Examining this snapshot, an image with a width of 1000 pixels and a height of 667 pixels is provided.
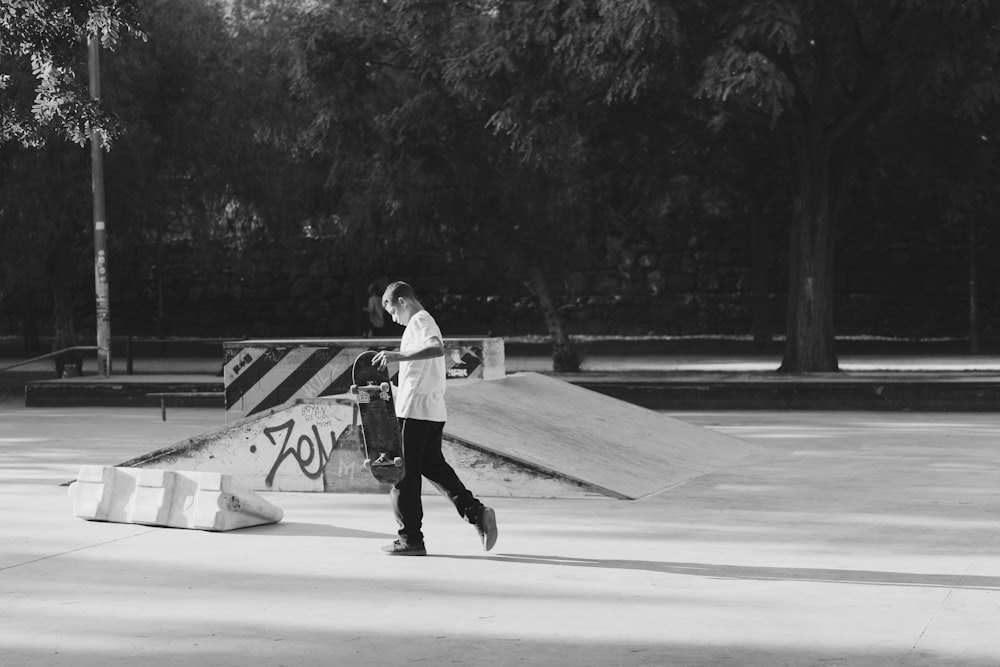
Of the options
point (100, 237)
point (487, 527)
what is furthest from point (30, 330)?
point (487, 527)

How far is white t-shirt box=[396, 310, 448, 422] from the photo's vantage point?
26.6 feet

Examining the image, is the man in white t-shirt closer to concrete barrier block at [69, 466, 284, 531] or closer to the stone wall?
concrete barrier block at [69, 466, 284, 531]

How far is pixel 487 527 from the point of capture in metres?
8.06

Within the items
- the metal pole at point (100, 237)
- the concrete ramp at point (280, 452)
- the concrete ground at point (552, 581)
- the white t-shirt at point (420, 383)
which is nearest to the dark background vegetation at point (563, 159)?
the metal pole at point (100, 237)

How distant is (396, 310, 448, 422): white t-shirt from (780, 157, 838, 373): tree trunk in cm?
1499

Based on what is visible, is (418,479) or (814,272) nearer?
(418,479)

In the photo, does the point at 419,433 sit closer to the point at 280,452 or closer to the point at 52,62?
the point at 280,452

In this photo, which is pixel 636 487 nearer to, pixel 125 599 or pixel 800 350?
pixel 125 599

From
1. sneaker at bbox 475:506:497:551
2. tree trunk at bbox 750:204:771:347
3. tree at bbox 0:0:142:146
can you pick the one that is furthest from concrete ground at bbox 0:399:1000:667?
tree trunk at bbox 750:204:771:347

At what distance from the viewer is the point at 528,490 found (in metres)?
10.7

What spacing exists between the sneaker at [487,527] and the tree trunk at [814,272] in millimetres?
14955

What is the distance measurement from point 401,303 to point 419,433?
810mm

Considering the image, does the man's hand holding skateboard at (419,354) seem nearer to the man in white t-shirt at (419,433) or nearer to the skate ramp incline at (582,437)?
the man in white t-shirt at (419,433)

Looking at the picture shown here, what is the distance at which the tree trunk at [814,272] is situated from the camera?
873 inches
